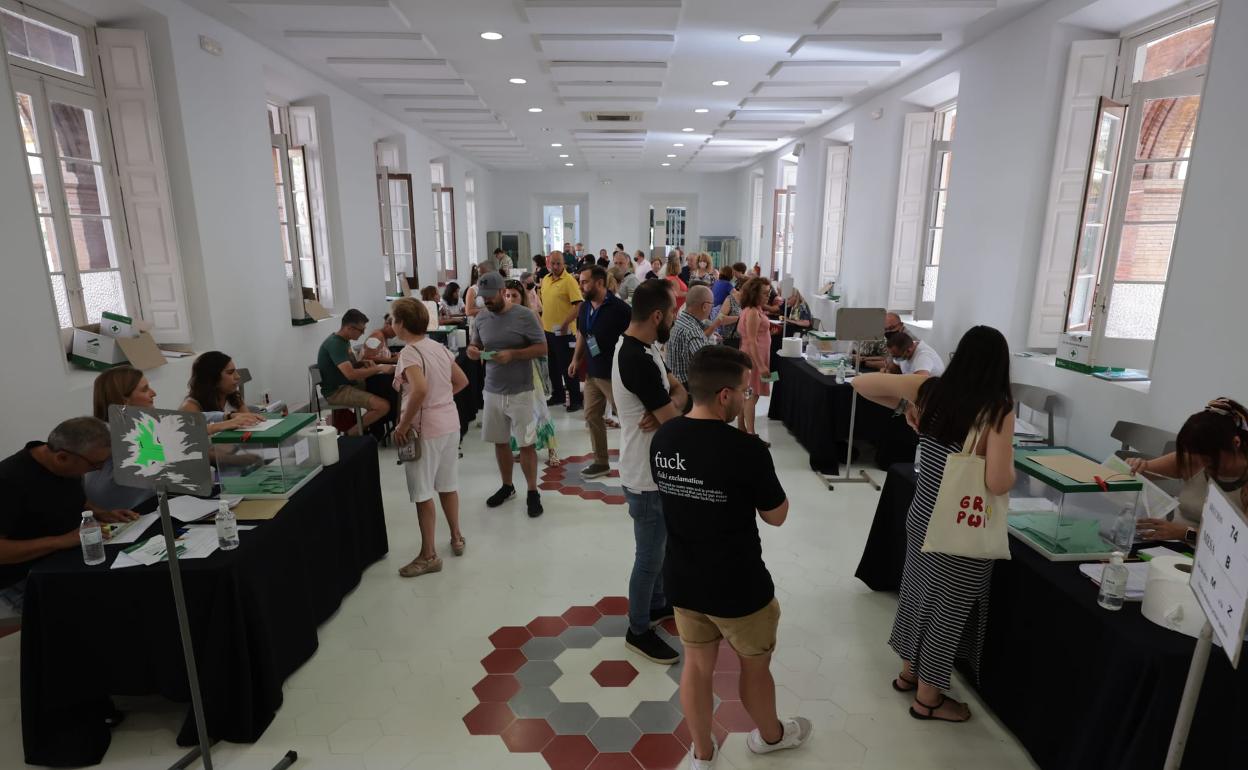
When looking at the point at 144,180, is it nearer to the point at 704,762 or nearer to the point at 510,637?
the point at 510,637

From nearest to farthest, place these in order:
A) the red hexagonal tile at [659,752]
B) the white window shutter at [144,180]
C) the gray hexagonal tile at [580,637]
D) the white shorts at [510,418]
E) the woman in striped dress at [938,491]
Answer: the woman in striped dress at [938,491], the red hexagonal tile at [659,752], the gray hexagonal tile at [580,637], the white shorts at [510,418], the white window shutter at [144,180]

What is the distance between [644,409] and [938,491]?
111cm

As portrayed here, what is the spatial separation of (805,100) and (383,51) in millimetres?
4901

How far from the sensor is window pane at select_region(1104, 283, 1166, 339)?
4047 millimetres

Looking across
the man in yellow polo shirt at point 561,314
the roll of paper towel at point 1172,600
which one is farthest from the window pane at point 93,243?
the roll of paper towel at point 1172,600

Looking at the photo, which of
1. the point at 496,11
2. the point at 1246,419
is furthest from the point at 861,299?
the point at 1246,419

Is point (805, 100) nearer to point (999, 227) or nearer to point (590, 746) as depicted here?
point (999, 227)

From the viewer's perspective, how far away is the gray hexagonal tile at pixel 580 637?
3016mm

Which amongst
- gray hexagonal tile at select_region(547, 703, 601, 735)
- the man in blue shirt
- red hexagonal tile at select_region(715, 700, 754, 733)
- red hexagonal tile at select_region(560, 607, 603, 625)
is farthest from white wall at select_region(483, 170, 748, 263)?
gray hexagonal tile at select_region(547, 703, 601, 735)

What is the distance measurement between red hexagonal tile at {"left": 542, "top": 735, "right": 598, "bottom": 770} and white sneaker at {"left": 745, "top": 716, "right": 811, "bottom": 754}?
22.8 inches

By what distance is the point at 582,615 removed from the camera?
128 inches

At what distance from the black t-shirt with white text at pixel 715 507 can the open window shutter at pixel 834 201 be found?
344 inches

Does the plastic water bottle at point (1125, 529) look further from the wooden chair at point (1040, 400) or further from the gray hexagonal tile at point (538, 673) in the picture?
the wooden chair at point (1040, 400)

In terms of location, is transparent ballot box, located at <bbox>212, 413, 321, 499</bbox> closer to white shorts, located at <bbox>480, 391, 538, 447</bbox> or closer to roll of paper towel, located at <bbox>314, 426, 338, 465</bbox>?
roll of paper towel, located at <bbox>314, 426, 338, 465</bbox>
